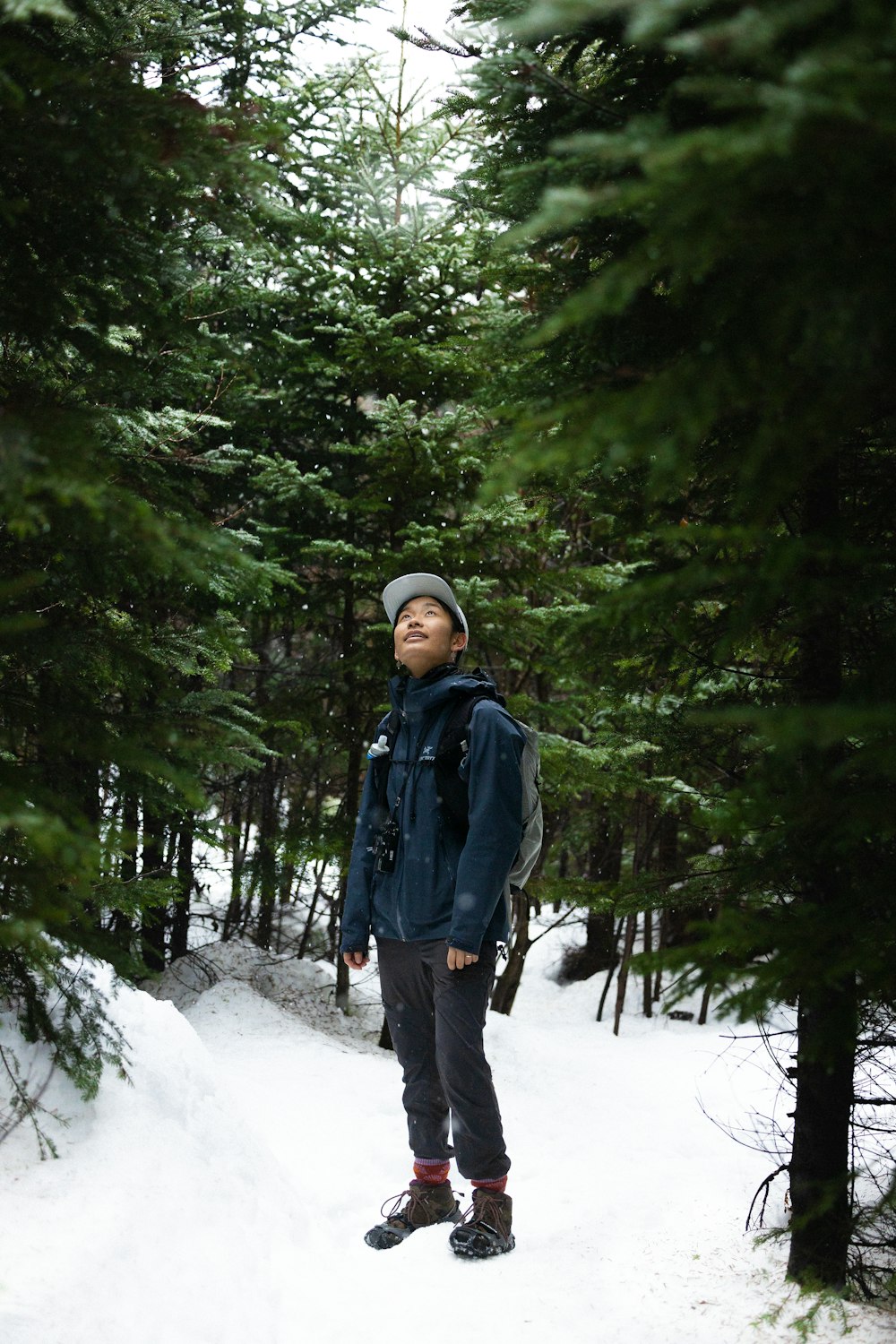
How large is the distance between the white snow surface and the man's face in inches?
83.0

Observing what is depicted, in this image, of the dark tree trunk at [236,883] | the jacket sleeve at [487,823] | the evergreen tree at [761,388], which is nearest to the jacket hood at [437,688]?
the jacket sleeve at [487,823]

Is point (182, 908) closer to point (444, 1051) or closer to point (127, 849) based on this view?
point (444, 1051)

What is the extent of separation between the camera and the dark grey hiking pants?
372 centimetres

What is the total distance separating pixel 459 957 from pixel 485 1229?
108 cm

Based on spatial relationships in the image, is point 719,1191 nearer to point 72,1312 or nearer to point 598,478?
point 72,1312

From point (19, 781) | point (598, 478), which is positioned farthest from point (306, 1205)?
point (598, 478)

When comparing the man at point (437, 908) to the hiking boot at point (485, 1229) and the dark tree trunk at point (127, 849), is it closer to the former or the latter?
the hiking boot at point (485, 1229)

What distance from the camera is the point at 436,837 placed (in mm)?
3951

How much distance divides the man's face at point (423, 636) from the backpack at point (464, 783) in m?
0.27

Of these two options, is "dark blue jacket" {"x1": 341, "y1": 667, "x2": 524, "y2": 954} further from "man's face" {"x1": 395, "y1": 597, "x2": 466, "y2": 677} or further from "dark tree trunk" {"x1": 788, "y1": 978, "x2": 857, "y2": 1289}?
"dark tree trunk" {"x1": 788, "y1": 978, "x2": 857, "y2": 1289}

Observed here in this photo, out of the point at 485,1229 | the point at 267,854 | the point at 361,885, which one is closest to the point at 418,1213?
the point at 485,1229

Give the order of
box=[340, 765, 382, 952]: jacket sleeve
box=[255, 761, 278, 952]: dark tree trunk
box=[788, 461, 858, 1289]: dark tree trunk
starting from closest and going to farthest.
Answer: box=[788, 461, 858, 1289]: dark tree trunk → box=[340, 765, 382, 952]: jacket sleeve → box=[255, 761, 278, 952]: dark tree trunk

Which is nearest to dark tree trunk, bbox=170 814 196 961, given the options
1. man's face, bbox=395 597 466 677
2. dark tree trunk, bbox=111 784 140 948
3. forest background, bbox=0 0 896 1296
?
dark tree trunk, bbox=111 784 140 948

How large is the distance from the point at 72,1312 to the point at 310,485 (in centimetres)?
571
